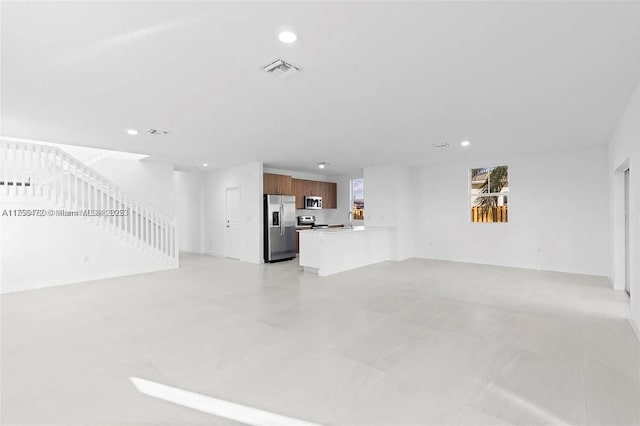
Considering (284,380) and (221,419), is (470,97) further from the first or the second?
(221,419)

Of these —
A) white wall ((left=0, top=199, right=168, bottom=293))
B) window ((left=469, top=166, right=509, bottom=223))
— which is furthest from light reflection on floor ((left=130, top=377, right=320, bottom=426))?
window ((left=469, top=166, right=509, bottom=223))

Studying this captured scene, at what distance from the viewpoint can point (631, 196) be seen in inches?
150

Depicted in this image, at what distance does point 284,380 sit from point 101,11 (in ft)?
9.20

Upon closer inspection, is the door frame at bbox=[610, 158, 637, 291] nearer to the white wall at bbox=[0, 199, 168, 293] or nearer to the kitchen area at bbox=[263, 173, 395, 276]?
the kitchen area at bbox=[263, 173, 395, 276]

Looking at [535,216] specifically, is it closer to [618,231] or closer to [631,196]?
[618,231]

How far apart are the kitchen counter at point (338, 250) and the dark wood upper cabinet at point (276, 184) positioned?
214 centimetres

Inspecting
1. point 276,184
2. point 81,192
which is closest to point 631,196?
point 276,184

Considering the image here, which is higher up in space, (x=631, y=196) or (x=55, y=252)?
(x=631, y=196)

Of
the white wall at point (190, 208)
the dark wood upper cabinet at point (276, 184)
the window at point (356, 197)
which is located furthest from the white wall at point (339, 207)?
the white wall at point (190, 208)

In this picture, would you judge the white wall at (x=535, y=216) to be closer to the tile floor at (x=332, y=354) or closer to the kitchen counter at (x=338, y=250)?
the tile floor at (x=332, y=354)

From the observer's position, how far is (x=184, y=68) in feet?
9.21

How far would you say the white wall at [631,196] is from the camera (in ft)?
11.1

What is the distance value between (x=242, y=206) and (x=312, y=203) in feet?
8.07

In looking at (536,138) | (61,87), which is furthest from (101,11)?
(536,138)
